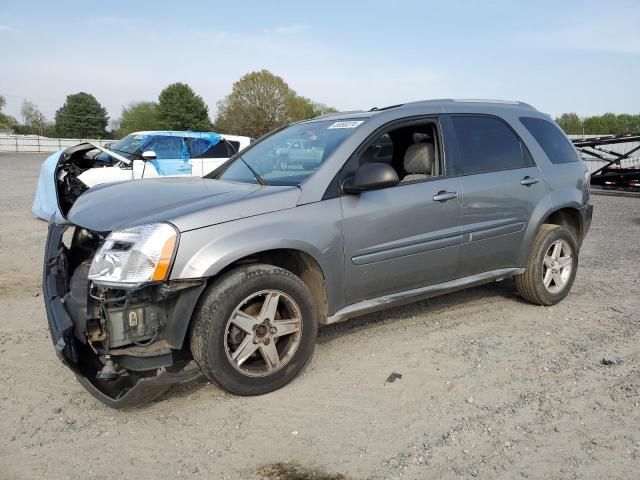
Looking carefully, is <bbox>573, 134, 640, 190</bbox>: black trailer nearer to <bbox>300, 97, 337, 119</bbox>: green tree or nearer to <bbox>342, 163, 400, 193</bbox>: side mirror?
<bbox>342, 163, 400, 193</bbox>: side mirror

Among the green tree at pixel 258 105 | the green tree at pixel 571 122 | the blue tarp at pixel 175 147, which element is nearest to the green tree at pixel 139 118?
the green tree at pixel 258 105

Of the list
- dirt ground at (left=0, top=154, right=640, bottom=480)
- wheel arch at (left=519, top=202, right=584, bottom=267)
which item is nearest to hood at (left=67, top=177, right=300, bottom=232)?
dirt ground at (left=0, top=154, right=640, bottom=480)

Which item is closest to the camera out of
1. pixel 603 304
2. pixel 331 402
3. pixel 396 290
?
pixel 331 402

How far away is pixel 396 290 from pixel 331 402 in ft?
3.43

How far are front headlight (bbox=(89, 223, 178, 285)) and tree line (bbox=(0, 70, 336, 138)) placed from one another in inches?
2390

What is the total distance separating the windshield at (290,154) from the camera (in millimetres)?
3848

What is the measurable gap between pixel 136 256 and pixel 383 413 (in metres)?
1.67

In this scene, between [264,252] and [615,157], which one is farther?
[615,157]

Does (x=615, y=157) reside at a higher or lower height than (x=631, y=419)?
higher

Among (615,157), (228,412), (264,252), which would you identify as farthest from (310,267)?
(615,157)

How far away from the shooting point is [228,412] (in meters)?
3.17

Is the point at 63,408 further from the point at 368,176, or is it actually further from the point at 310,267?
the point at 368,176

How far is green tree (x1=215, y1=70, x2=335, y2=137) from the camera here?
2876 inches

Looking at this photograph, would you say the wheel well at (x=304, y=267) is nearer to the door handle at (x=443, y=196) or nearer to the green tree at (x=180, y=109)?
the door handle at (x=443, y=196)
